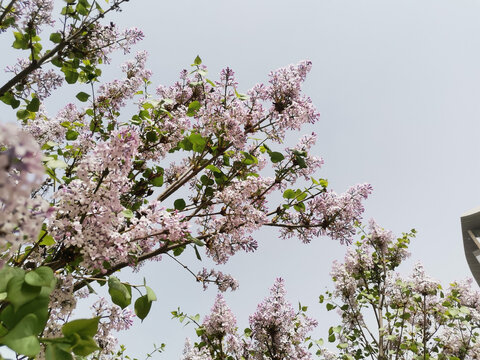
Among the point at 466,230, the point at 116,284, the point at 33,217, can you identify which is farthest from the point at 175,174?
the point at 466,230

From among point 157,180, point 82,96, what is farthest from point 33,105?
point 157,180

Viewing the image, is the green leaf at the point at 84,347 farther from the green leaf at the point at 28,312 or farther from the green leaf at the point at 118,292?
the green leaf at the point at 118,292

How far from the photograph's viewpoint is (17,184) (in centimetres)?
78

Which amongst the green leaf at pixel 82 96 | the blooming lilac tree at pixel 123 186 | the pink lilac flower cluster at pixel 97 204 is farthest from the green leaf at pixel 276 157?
the green leaf at pixel 82 96

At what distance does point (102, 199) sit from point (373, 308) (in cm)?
599

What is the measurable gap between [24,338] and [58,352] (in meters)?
0.16

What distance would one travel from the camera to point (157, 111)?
336 centimetres

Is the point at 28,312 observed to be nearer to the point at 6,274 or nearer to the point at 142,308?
the point at 6,274

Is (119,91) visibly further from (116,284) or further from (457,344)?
(457,344)

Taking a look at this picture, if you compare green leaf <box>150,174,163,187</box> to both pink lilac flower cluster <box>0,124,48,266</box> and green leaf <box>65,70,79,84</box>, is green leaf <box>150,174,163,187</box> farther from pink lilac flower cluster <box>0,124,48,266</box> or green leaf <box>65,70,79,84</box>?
pink lilac flower cluster <box>0,124,48,266</box>

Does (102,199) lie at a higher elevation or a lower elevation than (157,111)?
lower

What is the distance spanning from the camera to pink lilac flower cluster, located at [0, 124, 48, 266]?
69 centimetres

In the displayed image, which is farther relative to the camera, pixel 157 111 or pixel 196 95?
pixel 196 95

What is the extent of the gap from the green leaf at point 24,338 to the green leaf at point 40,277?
153 millimetres
